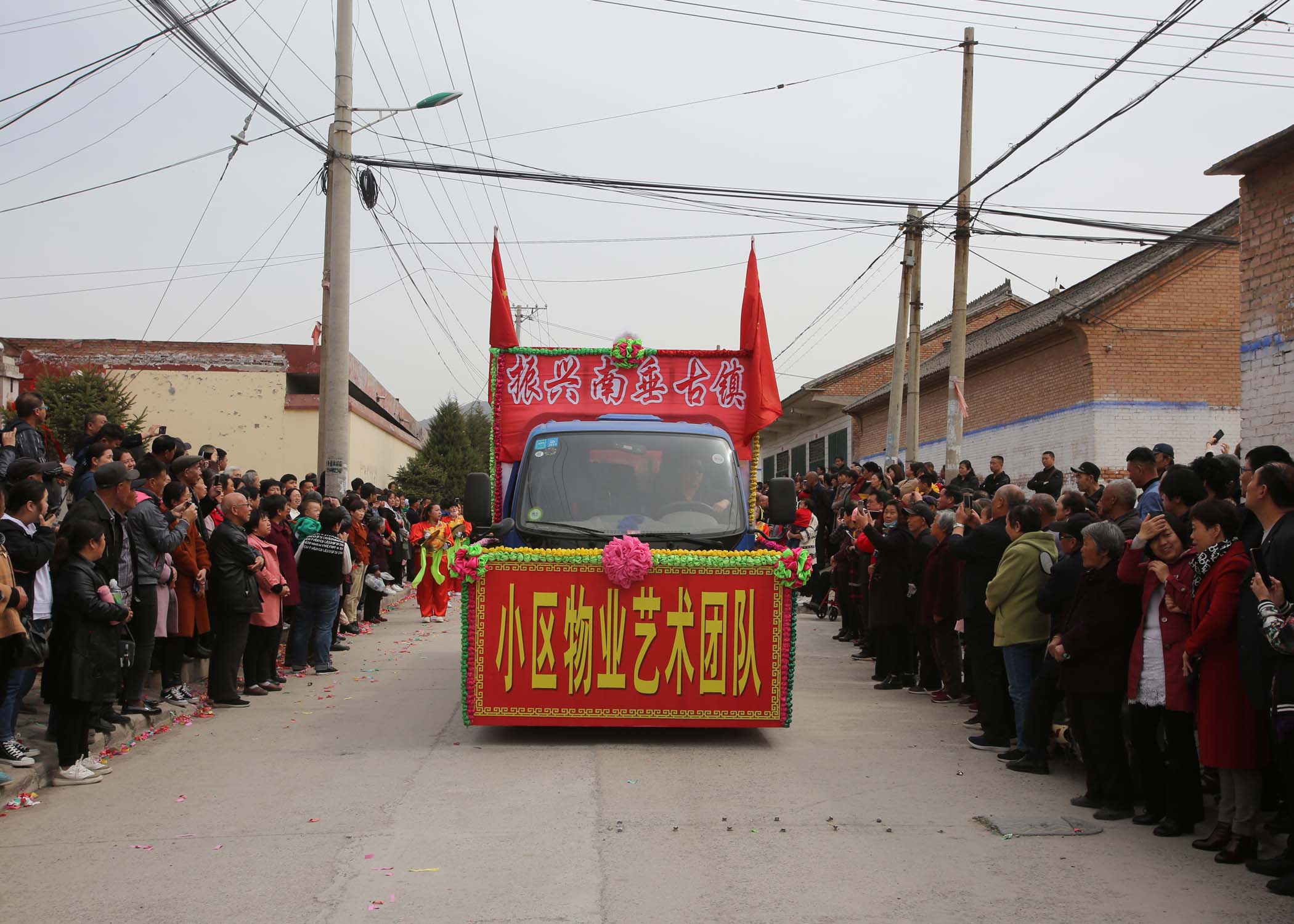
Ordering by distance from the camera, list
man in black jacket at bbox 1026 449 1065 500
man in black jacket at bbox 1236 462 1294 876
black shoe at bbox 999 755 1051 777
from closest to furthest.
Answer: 1. man in black jacket at bbox 1236 462 1294 876
2. black shoe at bbox 999 755 1051 777
3. man in black jacket at bbox 1026 449 1065 500

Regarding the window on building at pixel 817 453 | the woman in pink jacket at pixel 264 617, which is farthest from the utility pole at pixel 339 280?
the window on building at pixel 817 453

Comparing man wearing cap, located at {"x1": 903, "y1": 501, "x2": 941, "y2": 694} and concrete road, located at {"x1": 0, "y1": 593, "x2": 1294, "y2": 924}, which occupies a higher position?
man wearing cap, located at {"x1": 903, "y1": 501, "x2": 941, "y2": 694}

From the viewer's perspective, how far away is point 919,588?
1126cm

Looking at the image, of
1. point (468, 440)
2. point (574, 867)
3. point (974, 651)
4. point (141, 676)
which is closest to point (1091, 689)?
point (974, 651)

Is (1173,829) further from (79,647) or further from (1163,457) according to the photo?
(79,647)

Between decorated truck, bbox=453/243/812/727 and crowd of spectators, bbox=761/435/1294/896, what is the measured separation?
53.9 inches

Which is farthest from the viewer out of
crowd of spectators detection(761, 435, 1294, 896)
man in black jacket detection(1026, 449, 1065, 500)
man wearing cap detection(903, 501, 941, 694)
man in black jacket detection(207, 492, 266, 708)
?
man in black jacket detection(1026, 449, 1065, 500)

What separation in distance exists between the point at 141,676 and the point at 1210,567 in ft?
26.0

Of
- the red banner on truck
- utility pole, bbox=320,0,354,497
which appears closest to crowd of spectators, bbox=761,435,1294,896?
the red banner on truck

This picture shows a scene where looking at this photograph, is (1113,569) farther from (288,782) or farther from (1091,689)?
(288,782)

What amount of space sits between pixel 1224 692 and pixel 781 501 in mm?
4098

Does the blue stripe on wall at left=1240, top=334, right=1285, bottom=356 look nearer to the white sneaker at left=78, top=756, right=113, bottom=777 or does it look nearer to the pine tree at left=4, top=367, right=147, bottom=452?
the white sneaker at left=78, top=756, right=113, bottom=777

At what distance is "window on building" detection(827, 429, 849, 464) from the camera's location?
131 feet

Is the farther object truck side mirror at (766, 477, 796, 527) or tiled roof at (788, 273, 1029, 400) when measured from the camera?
tiled roof at (788, 273, 1029, 400)
